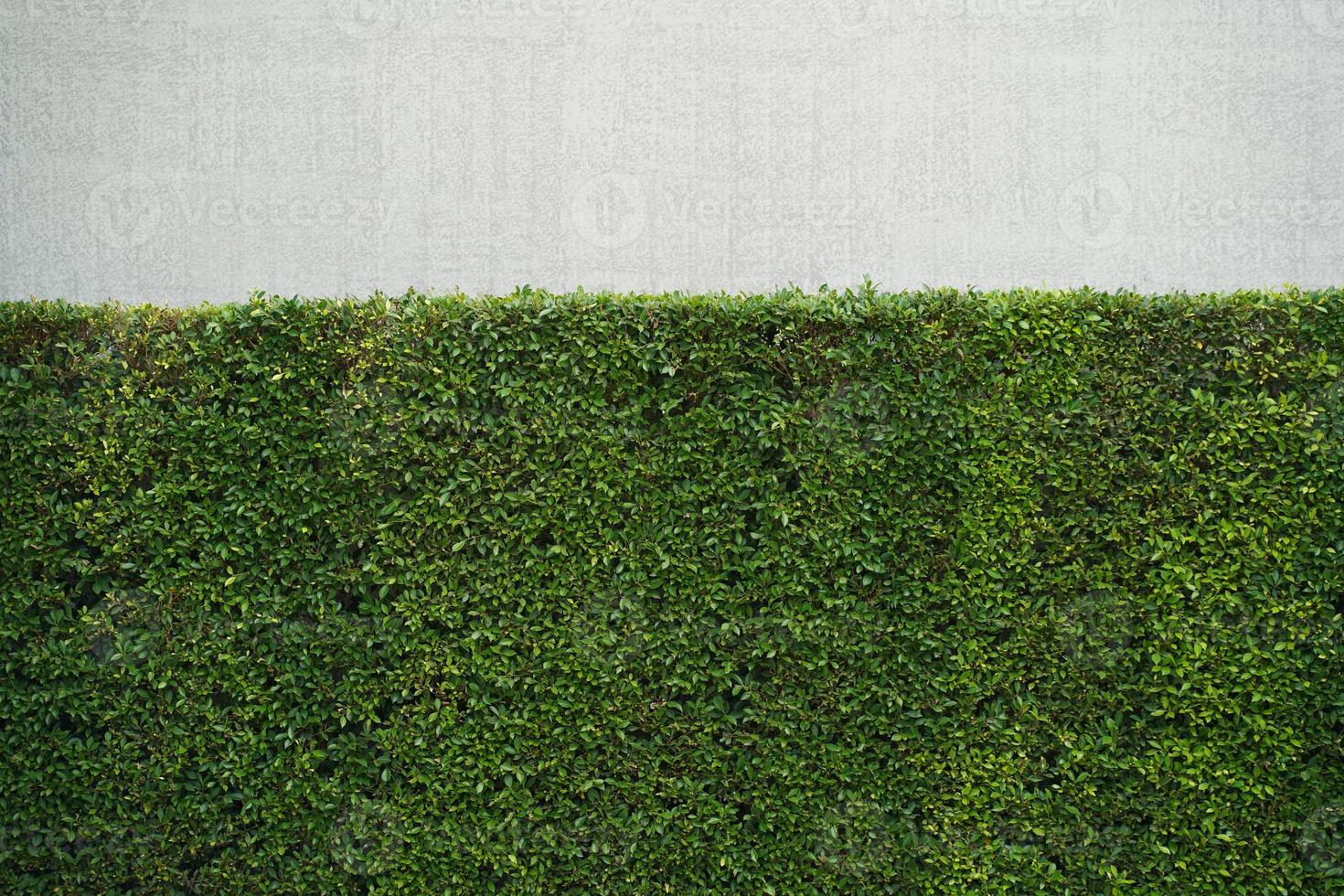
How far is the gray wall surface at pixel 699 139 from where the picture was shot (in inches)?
231

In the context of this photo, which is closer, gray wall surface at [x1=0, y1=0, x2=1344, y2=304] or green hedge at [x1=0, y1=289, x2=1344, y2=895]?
green hedge at [x1=0, y1=289, x2=1344, y2=895]

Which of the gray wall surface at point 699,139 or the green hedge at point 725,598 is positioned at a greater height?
the gray wall surface at point 699,139

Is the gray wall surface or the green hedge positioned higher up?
the gray wall surface

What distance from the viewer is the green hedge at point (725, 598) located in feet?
13.0

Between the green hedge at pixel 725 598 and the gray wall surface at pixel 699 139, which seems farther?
the gray wall surface at pixel 699 139

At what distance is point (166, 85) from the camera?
234 inches

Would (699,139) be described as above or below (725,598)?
above

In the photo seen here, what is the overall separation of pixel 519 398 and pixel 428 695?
143 cm

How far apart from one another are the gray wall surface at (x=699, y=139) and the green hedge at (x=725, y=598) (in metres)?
1.99

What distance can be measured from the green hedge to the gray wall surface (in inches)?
78.2

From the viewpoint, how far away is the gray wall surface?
231 inches

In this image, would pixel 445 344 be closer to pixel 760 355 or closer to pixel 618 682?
pixel 760 355

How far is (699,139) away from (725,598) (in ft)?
10.9

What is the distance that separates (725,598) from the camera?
4016 millimetres
